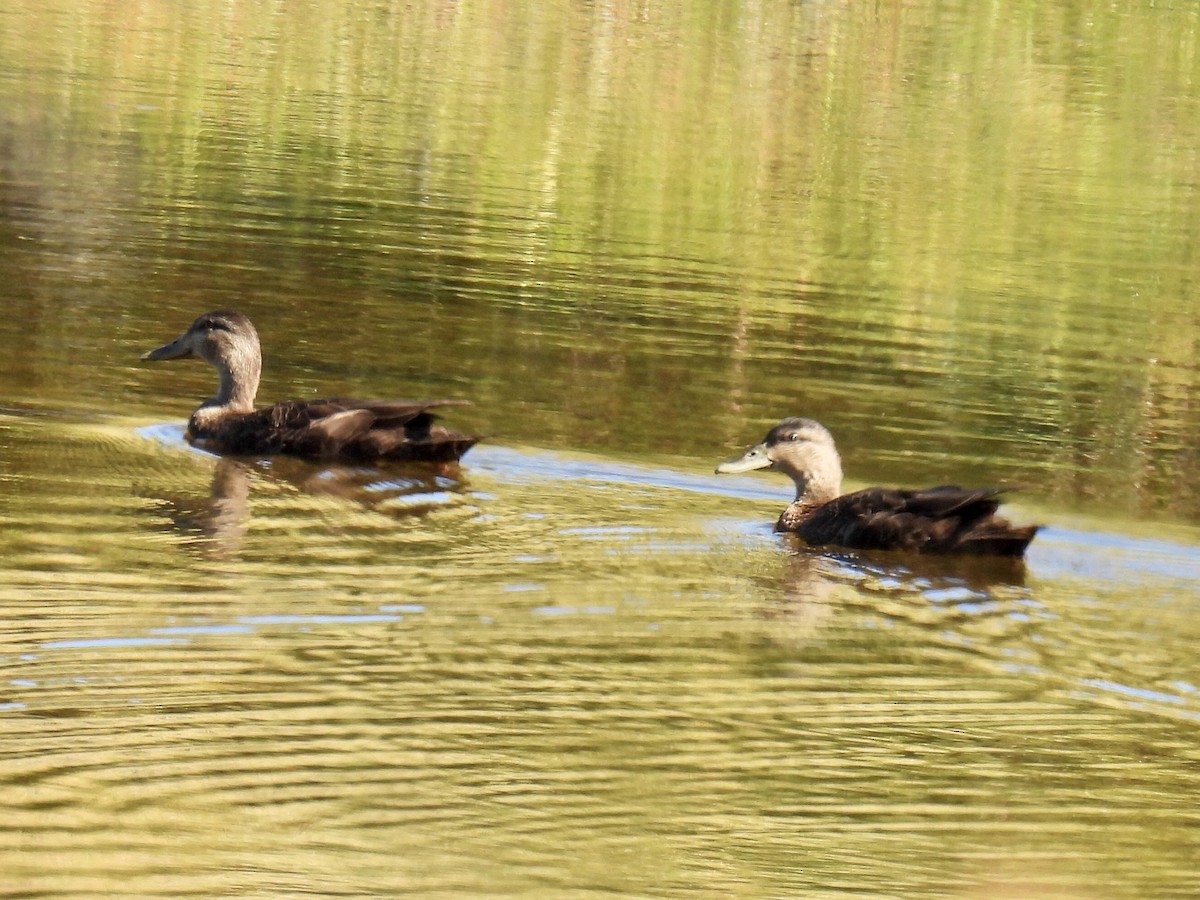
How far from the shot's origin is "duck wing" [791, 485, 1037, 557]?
30.2 ft

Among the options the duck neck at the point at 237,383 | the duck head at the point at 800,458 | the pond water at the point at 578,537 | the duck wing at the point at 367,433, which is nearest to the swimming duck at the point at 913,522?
the pond water at the point at 578,537

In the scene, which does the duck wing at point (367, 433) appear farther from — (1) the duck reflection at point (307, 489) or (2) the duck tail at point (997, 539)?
(2) the duck tail at point (997, 539)

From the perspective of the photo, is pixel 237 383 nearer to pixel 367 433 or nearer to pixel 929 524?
pixel 367 433

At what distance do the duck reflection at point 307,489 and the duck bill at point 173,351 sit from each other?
1.56m

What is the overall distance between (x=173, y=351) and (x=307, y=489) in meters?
2.39

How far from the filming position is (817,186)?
25.5 m

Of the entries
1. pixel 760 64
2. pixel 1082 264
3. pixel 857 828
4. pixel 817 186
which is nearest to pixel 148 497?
pixel 857 828

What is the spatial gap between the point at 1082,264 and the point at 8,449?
13295 millimetres

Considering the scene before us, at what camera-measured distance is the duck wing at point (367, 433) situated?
34.2 feet

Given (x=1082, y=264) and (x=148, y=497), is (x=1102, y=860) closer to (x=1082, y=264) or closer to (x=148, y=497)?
(x=148, y=497)

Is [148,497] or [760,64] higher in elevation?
[760,64]

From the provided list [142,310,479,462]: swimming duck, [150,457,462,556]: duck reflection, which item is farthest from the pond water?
[142,310,479,462]: swimming duck

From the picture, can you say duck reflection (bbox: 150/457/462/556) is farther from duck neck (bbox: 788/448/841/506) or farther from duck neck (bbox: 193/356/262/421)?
duck neck (bbox: 788/448/841/506)

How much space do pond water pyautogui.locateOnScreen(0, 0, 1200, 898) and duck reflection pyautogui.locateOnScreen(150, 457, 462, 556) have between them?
0.13ft
